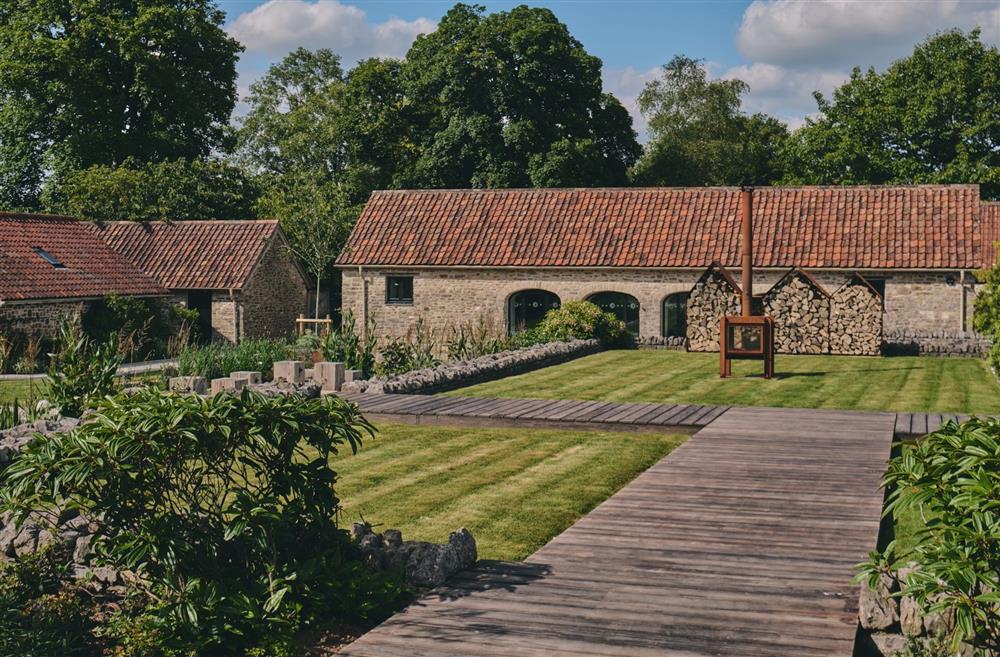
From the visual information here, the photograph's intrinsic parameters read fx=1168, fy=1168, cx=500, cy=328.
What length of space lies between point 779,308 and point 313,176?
102 ft

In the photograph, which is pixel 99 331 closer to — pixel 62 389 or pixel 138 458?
pixel 62 389

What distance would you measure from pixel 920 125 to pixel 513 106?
16.1m

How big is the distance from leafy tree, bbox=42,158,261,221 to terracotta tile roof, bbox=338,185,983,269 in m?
10.8

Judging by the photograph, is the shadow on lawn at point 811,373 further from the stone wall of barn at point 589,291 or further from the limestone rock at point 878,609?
the limestone rock at point 878,609

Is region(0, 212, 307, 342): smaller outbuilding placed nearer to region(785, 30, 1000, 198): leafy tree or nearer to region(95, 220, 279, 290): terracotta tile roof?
region(95, 220, 279, 290): terracotta tile roof

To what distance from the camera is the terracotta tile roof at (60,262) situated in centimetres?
3039

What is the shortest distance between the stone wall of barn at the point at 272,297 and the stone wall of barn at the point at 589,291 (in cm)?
319

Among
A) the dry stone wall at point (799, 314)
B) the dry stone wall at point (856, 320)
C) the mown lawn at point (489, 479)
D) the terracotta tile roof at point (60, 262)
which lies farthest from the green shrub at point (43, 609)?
the dry stone wall at point (856, 320)

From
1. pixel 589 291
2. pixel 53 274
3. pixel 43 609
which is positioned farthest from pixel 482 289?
pixel 43 609

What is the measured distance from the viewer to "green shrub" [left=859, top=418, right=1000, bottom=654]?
242 inches

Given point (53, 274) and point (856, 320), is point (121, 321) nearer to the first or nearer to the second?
point (53, 274)

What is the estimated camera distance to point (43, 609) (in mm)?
8055

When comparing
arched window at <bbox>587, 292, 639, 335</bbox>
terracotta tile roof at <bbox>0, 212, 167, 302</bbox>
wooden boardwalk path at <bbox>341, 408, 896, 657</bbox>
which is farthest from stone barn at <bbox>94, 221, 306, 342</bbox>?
wooden boardwalk path at <bbox>341, 408, 896, 657</bbox>

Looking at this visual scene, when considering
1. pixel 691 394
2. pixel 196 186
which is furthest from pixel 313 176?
pixel 691 394
